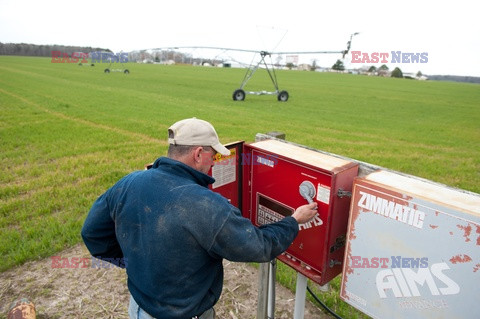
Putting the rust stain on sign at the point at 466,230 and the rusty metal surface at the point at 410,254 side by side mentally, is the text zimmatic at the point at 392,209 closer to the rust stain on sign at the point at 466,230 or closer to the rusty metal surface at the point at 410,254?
the rusty metal surface at the point at 410,254

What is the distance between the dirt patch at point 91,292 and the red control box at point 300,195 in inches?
53.1

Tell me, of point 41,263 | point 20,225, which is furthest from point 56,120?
point 41,263

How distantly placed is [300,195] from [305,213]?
9.0 inches

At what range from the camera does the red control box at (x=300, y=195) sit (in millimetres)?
2041

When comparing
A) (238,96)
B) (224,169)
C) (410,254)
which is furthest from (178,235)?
(238,96)

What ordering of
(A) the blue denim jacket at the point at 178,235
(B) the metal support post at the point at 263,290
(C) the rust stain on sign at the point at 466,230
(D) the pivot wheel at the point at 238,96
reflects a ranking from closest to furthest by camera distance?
1. (C) the rust stain on sign at the point at 466,230
2. (A) the blue denim jacket at the point at 178,235
3. (B) the metal support post at the point at 263,290
4. (D) the pivot wheel at the point at 238,96

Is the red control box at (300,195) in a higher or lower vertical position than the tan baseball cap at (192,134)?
lower

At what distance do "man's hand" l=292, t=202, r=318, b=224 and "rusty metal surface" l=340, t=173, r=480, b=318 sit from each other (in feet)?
0.74

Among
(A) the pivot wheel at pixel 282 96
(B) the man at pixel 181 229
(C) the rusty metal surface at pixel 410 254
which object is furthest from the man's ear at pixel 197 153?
(A) the pivot wheel at pixel 282 96

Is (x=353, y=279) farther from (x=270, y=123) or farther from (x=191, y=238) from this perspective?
(x=270, y=123)

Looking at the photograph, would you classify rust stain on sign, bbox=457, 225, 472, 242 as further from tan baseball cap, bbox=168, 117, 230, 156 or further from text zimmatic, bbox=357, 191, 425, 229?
tan baseball cap, bbox=168, 117, 230, 156

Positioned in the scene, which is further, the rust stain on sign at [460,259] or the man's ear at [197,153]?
the man's ear at [197,153]

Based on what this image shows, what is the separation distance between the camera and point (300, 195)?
2.25 m

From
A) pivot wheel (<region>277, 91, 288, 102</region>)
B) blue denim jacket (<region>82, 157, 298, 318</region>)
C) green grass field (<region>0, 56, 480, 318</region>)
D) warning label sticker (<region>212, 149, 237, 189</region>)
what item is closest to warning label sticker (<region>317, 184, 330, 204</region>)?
blue denim jacket (<region>82, 157, 298, 318</region>)
